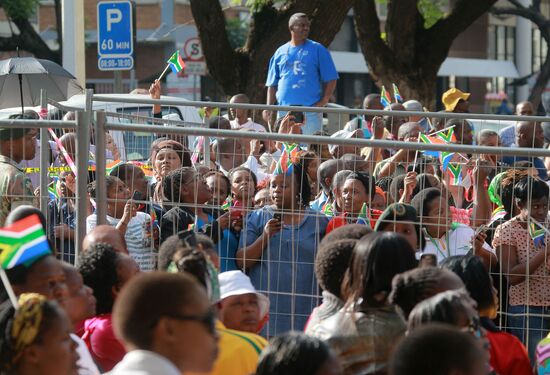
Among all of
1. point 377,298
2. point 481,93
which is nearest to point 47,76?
point 377,298

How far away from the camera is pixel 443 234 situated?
666cm

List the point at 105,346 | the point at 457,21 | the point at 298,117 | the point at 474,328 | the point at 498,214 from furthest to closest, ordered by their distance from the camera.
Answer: the point at 457,21 → the point at 298,117 → the point at 498,214 → the point at 105,346 → the point at 474,328

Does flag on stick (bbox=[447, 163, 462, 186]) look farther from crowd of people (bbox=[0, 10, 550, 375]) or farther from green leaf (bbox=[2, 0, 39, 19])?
green leaf (bbox=[2, 0, 39, 19])

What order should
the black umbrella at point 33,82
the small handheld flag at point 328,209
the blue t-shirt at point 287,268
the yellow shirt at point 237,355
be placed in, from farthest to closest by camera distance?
the black umbrella at point 33,82 < the small handheld flag at point 328,209 < the blue t-shirt at point 287,268 < the yellow shirt at point 237,355

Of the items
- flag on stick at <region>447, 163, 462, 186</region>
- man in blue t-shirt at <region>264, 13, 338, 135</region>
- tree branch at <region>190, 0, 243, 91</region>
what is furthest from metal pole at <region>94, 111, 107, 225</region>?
tree branch at <region>190, 0, 243, 91</region>

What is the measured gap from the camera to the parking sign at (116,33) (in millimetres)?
14078

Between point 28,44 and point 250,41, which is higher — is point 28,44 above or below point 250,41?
above

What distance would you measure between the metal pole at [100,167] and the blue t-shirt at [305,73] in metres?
6.16

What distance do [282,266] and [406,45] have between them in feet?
43.9

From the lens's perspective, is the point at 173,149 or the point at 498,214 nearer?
the point at 498,214

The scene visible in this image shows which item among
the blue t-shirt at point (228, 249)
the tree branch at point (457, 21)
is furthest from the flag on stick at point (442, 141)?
the tree branch at point (457, 21)

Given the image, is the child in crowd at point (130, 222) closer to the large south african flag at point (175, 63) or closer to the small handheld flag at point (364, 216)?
the small handheld flag at point (364, 216)

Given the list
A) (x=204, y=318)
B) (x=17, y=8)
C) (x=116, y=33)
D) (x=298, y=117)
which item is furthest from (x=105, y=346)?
(x=17, y=8)

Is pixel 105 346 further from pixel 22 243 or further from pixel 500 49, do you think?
pixel 500 49
